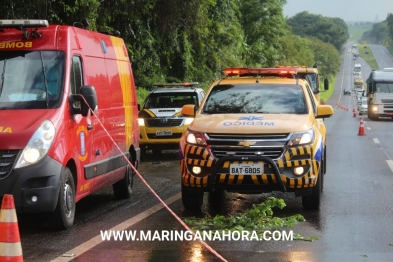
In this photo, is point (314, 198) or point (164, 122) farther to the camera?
point (164, 122)

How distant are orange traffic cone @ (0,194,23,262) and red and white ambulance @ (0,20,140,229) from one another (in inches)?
94.8

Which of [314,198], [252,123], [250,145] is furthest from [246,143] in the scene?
[314,198]

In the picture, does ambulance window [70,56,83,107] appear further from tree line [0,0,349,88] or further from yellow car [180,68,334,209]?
tree line [0,0,349,88]

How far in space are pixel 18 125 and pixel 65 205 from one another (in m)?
1.03

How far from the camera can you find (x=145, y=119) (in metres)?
19.4

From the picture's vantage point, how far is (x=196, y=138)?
10375 mm

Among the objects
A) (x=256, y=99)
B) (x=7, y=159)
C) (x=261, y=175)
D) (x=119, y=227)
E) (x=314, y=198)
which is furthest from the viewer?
(x=256, y=99)

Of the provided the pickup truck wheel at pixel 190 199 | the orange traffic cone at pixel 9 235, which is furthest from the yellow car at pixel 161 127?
the orange traffic cone at pixel 9 235

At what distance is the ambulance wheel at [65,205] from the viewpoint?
8859 mm

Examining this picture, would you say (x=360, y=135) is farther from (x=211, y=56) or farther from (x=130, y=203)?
(x=130, y=203)

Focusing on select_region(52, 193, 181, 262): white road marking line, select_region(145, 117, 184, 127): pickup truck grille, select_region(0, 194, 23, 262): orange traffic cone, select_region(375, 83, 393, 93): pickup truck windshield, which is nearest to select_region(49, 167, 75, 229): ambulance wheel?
select_region(52, 193, 181, 262): white road marking line

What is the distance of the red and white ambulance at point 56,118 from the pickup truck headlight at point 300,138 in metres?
2.21

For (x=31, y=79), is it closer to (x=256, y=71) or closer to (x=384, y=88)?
(x=256, y=71)

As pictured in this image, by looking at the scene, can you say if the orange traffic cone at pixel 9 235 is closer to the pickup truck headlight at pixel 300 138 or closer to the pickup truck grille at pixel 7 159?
the pickup truck grille at pixel 7 159
